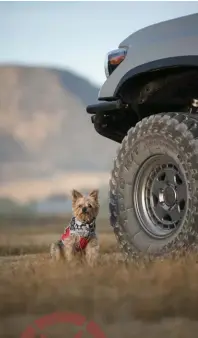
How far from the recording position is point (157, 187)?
14.9ft

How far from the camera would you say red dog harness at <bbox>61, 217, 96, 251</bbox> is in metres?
5.31

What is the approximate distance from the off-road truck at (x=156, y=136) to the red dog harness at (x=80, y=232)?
1.32 feet

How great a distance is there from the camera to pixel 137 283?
11.9ft

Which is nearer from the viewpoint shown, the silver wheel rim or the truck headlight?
the silver wheel rim

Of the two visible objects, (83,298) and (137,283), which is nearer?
(83,298)

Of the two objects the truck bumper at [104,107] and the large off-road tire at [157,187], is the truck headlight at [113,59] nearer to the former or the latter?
the truck bumper at [104,107]

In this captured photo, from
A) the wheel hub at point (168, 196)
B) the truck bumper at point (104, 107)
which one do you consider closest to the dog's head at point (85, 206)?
the truck bumper at point (104, 107)

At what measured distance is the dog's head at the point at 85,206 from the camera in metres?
5.30

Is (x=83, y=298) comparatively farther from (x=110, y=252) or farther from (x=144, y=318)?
(x=110, y=252)

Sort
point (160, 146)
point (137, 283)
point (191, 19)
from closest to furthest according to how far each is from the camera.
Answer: point (137, 283)
point (191, 19)
point (160, 146)

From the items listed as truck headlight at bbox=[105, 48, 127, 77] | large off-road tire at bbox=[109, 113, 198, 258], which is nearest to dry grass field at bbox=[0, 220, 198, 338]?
large off-road tire at bbox=[109, 113, 198, 258]

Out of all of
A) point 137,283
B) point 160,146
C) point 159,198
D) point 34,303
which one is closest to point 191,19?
point 160,146

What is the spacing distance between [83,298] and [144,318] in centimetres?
42

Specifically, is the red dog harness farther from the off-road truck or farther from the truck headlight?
the truck headlight
